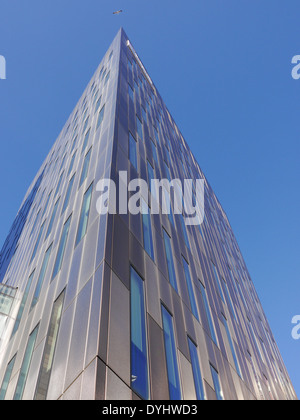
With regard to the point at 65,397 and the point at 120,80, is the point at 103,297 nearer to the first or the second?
the point at 65,397

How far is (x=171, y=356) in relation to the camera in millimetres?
11492

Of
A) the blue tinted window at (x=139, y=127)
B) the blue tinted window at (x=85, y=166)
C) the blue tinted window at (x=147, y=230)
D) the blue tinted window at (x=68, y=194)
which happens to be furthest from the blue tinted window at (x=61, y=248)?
the blue tinted window at (x=139, y=127)

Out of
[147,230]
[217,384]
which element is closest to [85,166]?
[147,230]

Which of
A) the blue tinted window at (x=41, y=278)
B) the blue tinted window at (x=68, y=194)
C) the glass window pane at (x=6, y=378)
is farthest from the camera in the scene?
the blue tinted window at (x=68, y=194)

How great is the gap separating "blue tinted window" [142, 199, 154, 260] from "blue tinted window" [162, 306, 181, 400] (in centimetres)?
266

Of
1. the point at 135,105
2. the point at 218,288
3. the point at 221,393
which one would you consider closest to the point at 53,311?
the point at 221,393

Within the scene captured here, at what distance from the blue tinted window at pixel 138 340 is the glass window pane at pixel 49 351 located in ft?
8.09

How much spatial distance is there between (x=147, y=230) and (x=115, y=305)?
6045 mm

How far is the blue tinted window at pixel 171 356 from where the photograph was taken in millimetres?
10578

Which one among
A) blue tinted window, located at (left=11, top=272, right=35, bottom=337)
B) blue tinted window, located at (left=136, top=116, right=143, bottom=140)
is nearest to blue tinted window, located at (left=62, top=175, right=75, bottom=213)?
blue tinted window, located at (left=11, top=272, right=35, bottom=337)

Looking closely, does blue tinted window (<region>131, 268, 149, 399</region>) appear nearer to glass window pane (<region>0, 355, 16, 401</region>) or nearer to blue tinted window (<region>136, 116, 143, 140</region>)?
glass window pane (<region>0, 355, 16, 401</region>)

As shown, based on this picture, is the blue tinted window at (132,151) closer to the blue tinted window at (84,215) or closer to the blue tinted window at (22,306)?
the blue tinted window at (84,215)

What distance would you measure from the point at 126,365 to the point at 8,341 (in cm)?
985

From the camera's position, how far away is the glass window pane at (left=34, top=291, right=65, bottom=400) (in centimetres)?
951
